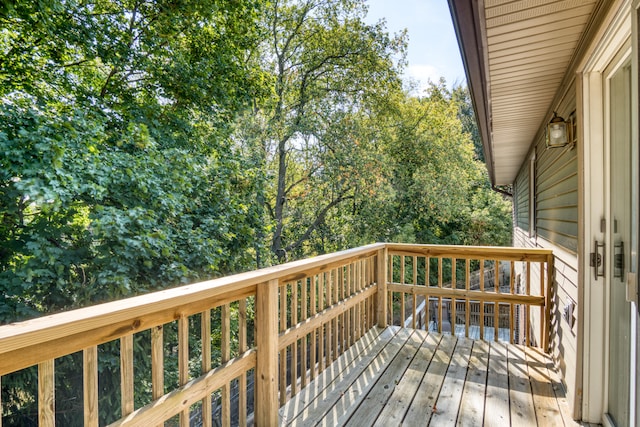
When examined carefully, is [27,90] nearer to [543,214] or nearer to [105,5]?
[105,5]

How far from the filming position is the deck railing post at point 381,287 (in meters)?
3.81

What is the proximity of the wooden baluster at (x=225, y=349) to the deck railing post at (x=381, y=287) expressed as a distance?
2.37m

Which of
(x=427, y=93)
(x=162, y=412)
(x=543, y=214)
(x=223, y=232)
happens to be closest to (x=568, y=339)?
(x=543, y=214)

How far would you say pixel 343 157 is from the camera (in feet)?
31.7

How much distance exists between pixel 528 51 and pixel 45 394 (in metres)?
2.95

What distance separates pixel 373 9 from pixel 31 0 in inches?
330

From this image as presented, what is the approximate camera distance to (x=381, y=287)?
384cm

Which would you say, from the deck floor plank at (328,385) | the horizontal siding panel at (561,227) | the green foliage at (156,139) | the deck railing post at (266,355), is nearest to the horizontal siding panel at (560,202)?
the horizontal siding panel at (561,227)

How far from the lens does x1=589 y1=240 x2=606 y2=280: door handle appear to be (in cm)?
188

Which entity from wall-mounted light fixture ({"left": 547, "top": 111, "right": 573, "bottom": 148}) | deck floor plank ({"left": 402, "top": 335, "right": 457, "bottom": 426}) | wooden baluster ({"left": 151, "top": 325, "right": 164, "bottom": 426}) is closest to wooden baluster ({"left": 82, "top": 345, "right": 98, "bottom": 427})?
wooden baluster ({"left": 151, "top": 325, "right": 164, "bottom": 426})

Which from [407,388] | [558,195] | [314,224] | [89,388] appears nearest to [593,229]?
[558,195]

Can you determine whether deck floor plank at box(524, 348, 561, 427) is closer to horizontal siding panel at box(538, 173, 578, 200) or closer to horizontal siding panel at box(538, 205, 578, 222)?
horizontal siding panel at box(538, 205, 578, 222)

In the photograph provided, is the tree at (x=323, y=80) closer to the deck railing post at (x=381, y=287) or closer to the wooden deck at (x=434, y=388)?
the deck railing post at (x=381, y=287)

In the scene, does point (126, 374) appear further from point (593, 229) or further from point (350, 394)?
point (593, 229)
